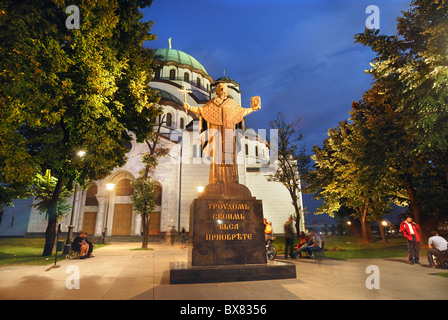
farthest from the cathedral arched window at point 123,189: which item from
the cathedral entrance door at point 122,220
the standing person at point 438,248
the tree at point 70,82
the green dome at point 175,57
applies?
the standing person at point 438,248

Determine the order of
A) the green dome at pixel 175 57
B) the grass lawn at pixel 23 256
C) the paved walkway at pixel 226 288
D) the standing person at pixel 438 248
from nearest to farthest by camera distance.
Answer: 1. the paved walkway at pixel 226 288
2. the standing person at pixel 438 248
3. the grass lawn at pixel 23 256
4. the green dome at pixel 175 57

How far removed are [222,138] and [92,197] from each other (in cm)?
2736

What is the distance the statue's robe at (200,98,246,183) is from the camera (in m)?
7.80

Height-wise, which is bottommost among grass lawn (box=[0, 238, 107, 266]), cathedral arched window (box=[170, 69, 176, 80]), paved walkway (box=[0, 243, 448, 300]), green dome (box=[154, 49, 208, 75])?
grass lawn (box=[0, 238, 107, 266])

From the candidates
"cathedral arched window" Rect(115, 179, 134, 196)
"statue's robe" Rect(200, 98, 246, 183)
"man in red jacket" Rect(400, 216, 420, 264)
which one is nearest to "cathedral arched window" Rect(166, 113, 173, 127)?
"cathedral arched window" Rect(115, 179, 134, 196)

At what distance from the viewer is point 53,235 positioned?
13.1 m

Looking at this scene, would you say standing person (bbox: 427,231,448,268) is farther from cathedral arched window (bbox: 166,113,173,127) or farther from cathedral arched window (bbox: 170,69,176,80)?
cathedral arched window (bbox: 170,69,176,80)

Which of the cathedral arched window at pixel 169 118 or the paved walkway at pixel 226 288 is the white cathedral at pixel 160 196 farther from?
the paved walkway at pixel 226 288

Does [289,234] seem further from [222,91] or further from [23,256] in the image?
[23,256]

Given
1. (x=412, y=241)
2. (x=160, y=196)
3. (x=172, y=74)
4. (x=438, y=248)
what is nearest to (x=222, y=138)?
(x=438, y=248)

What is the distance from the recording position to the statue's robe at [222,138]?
780 centimetres

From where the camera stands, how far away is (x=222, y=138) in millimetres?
8102

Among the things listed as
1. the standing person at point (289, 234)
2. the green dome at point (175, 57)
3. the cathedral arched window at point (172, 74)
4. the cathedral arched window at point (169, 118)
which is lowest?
the standing person at point (289, 234)
